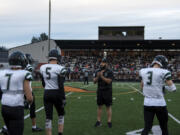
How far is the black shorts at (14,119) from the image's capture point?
14.2ft

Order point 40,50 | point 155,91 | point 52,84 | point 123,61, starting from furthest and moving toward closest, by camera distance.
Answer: point 40,50, point 123,61, point 52,84, point 155,91

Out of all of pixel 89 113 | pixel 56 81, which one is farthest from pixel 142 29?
pixel 56 81

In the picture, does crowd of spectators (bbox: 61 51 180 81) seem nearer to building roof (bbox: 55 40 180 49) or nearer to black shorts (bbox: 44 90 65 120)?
building roof (bbox: 55 40 180 49)

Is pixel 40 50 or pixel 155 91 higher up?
pixel 40 50

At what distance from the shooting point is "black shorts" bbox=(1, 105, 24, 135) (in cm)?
432

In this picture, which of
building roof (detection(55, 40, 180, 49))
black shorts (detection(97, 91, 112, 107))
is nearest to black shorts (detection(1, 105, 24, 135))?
black shorts (detection(97, 91, 112, 107))

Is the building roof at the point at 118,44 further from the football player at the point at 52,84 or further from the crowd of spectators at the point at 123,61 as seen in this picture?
the football player at the point at 52,84

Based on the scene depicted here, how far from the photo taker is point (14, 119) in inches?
172

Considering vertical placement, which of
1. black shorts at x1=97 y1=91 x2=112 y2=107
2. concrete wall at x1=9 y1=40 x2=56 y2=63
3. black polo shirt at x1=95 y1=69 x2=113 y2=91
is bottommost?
black shorts at x1=97 y1=91 x2=112 y2=107

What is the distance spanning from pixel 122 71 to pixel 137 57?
10.0 metres

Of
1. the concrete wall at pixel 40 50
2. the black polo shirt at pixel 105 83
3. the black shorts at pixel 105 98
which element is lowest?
the black shorts at pixel 105 98

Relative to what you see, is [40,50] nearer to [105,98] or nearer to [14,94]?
[105,98]

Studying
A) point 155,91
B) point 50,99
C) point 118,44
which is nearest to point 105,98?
point 50,99

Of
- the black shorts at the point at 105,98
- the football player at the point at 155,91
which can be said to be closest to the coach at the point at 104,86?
the black shorts at the point at 105,98
